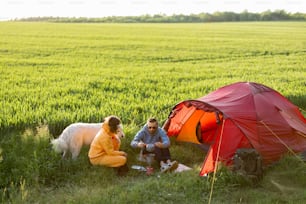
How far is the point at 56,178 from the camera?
6875 millimetres

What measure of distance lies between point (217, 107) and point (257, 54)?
21.5 m

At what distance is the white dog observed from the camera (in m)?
7.41

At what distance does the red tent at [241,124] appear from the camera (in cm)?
732

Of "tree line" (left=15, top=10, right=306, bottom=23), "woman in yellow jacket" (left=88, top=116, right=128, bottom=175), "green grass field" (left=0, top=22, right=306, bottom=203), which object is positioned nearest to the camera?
"green grass field" (left=0, top=22, right=306, bottom=203)

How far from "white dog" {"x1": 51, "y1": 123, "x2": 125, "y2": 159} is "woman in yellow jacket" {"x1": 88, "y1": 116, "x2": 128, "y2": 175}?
0.37 meters

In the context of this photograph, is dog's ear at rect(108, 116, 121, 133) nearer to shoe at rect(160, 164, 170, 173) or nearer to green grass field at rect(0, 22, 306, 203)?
green grass field at rect(0, 22, 306, 203)

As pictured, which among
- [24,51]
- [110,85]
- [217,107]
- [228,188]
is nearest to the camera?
[228,188]

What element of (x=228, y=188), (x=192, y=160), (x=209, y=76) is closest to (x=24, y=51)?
(x=209, y=76)

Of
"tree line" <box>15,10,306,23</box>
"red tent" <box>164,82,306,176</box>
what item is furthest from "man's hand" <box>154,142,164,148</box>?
"tree line" <box>15,10,306,23</box>

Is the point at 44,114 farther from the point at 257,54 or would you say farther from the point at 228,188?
the point at 257,54

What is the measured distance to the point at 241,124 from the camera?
7441 mm

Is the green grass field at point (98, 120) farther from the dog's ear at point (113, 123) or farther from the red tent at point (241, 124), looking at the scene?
the dog's ear at point (113, 123)

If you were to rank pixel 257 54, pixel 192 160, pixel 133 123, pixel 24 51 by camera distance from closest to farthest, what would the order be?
pixel 192 160 → pixel 133 123 → pixel 24 51 → pixel 257 54

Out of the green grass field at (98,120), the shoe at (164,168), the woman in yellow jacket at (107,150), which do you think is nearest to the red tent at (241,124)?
the green grass field at (98,120)
